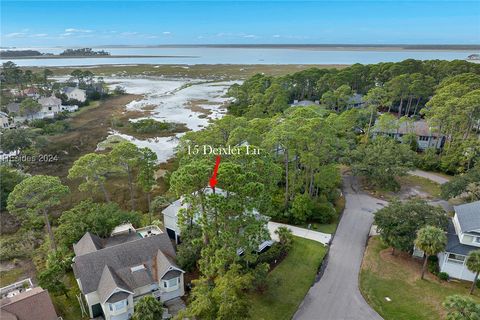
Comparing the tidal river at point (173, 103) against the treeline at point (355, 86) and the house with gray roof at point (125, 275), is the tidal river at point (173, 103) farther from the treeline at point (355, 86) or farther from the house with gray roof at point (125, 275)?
the house with gray roof at point (125, 275)

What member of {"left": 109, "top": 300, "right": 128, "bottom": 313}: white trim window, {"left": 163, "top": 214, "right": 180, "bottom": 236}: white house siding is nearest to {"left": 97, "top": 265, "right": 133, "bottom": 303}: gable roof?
{"left": 109, "top": 300, "right": 128, "bottom": 313}: white trim window

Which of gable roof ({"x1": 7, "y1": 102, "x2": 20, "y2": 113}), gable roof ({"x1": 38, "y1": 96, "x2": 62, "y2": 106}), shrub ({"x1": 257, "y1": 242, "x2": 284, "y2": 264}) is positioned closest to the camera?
shrub ({"x1": 257, "y1": 242, "x2": 284, "y2": 264})

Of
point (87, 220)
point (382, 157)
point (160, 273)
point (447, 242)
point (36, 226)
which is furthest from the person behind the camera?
point (382, 157)

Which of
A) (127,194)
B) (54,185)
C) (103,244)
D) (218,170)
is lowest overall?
(127,194)

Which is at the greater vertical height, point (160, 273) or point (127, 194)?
point (160, 273)

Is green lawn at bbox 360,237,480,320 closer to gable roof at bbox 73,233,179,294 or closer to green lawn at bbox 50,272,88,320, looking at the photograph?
gable roof at bbox 73,233,179,294

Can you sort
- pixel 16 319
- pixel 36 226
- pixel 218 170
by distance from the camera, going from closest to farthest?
pixel 16 319, pixel 218 170, pixel 36 226

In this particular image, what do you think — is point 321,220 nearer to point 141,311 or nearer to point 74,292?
point 141,311

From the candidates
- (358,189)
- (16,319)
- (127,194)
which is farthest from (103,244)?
(358,189)
